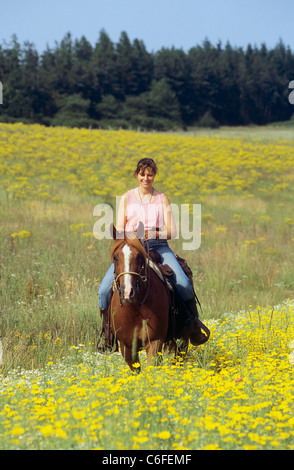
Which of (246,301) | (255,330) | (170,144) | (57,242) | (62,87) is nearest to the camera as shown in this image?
(255,330)

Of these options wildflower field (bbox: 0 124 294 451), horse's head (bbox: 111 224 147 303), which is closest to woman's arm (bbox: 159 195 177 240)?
horse's head (bbox: 111 224 147 303)

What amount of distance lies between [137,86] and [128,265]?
254ft

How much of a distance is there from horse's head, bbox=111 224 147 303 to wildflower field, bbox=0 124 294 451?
79 cm

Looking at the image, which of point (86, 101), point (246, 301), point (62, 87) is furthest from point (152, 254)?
point (62, 87)

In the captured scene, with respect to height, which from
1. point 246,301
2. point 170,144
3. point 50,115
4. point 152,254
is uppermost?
point 50,115

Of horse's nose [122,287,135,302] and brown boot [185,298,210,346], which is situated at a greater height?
horse's nose [122,287,135,302]

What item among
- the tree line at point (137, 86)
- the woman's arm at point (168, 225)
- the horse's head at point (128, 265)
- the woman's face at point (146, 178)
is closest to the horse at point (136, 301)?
the horse's head at point (128, 265)

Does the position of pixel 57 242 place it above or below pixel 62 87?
below

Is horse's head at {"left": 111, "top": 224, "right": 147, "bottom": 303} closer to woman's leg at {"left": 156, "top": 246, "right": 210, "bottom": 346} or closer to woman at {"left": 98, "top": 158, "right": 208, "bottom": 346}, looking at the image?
woman at {"left": 98, "top": 158, "right": 208, "bottom": 346}

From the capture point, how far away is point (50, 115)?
6284cm

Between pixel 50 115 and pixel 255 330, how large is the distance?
198ft

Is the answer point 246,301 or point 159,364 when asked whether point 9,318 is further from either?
point 246,301

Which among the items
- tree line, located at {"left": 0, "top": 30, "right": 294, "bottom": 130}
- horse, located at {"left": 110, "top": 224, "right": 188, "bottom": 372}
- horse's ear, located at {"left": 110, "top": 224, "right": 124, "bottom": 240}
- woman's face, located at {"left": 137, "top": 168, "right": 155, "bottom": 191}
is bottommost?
horse, located at {"left": 110, "top": 224, "right": 188, "bottom": 372}

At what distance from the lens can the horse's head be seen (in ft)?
14.2
